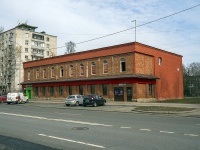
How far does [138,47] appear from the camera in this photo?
39062mm

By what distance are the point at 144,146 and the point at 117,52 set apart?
3295cm

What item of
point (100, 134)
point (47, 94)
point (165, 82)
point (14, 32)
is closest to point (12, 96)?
point (47, 94)

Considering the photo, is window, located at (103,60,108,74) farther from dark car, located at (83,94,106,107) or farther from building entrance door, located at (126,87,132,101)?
dark car, located at (83,94,106,107)

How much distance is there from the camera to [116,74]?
133ft

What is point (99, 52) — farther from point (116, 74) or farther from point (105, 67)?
point (116, 74)

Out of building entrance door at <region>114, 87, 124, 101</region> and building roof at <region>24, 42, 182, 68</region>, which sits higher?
building roof at <region>24, 42, 182, 68</region>

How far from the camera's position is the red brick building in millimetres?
38875

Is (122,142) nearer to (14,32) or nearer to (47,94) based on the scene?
(47,94)

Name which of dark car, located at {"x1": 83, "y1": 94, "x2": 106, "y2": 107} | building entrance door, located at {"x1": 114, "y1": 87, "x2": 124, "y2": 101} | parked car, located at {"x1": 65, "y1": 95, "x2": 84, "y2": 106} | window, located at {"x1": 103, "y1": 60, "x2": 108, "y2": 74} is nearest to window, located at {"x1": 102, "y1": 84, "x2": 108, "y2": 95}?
building entrance door, located at {"x1": 114, "y1": 87, "x2": 124, "y2": 101}

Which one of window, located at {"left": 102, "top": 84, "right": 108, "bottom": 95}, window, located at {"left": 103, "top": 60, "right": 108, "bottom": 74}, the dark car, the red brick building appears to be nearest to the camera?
the dark car

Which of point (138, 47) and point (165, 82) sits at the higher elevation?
point (138, 47)

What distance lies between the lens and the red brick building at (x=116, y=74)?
3888 cm

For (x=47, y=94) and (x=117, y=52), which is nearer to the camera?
(x=117, y=52)

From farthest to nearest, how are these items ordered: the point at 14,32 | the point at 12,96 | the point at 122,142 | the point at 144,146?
→ the point at 14,32
the point at 12,96
the point at 122,142
the point at 144,146
